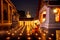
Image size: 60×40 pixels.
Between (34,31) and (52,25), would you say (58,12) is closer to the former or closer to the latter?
(52,25)

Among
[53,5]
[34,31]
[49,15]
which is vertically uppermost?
[53,5]

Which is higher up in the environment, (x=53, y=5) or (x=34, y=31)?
(x=53, y=5)

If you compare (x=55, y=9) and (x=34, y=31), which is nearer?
(x=34, y=31)

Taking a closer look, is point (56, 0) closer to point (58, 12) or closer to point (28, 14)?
point (58, 12)

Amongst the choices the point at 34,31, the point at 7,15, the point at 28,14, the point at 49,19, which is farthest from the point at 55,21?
the point at 28,14

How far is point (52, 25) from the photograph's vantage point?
53.9 feet

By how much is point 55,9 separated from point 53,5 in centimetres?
68

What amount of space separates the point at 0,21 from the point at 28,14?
58568 millimetres

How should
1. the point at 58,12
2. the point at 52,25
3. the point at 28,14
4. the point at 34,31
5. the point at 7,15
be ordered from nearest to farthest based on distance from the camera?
the point at 34,31
the point at 52,25
the point at 58,12
the point at 7,15
the point at 28,14

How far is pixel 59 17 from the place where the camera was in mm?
18875

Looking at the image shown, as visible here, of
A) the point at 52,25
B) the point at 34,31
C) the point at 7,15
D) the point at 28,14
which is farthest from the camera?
the point at 28,14

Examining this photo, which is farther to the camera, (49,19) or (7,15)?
(7,15)

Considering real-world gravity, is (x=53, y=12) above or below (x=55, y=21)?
above

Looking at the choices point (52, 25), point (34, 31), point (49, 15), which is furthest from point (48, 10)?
point (34, 31)
